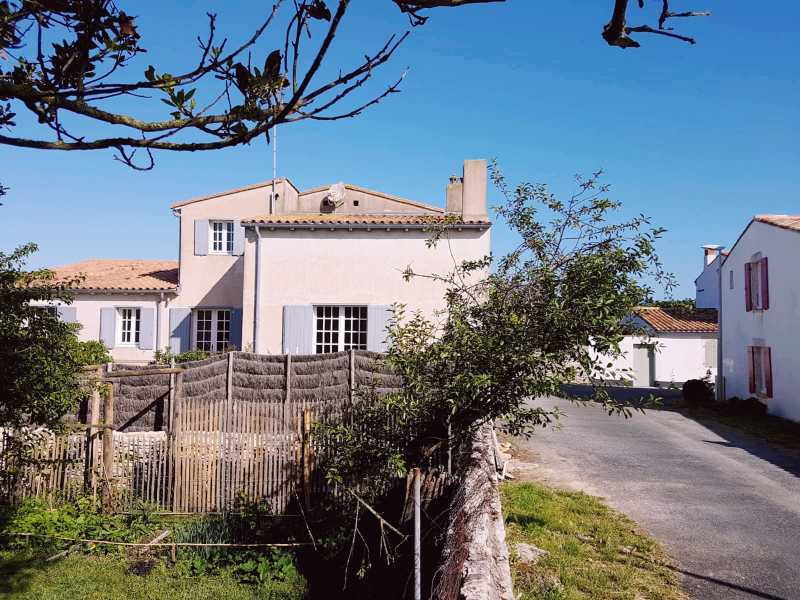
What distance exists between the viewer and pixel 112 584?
21.8ft

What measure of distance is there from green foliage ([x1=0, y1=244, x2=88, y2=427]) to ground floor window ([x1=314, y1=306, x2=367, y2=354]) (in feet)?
27.6

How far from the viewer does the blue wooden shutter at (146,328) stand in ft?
60.7

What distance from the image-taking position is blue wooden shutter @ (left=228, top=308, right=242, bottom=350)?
56.6 feet

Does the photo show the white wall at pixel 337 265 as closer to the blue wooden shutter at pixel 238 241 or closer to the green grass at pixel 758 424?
the blue wooden shutter at pixel 238 241

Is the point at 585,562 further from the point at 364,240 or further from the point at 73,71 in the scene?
the point at 364,240

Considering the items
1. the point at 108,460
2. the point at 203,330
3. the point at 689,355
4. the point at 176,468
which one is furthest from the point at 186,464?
the point at 689,355

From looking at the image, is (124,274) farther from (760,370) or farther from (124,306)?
(760,370)

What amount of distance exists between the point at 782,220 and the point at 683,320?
11.6 m

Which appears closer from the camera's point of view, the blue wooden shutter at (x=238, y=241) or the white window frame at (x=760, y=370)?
the white window frame at (x=760, y=370)

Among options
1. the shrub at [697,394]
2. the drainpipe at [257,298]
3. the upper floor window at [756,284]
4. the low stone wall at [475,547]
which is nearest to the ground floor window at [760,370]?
the upper floor window at [756,284]

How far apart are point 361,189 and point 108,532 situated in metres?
12.5

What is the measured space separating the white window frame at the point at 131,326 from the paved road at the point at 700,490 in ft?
41.8

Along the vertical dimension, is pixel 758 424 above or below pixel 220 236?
below

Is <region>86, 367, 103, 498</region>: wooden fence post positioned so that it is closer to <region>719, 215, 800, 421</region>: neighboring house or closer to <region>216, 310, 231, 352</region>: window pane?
<region>216, 310, 231, 352</region>: window pane
